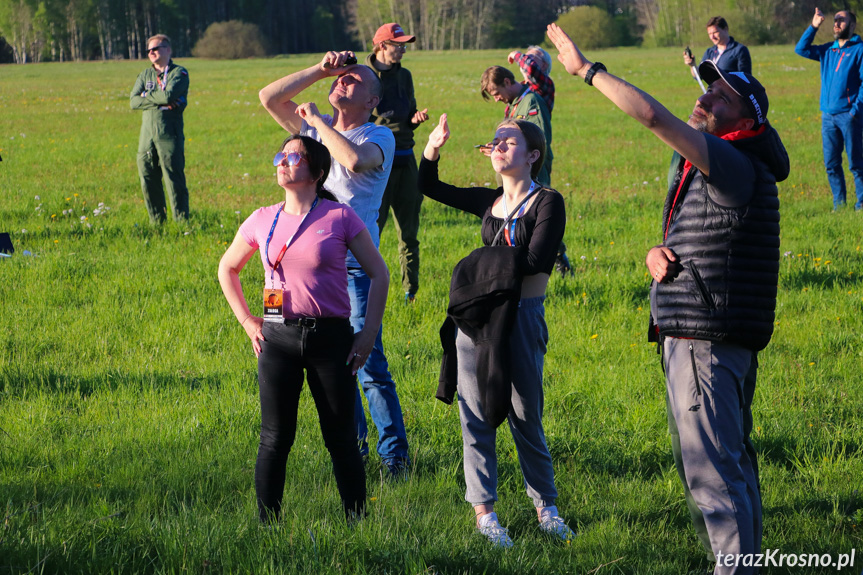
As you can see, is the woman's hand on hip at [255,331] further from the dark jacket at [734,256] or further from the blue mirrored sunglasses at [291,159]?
the dark jacket at [734,256]

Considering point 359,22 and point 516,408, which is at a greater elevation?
point 359,22

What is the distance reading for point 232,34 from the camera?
3816 inches

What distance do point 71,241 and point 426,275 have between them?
443cm

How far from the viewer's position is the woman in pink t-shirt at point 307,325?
12.0 ft

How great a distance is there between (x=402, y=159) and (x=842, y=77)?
668 cm

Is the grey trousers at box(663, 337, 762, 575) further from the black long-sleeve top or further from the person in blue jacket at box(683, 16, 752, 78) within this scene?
the person in blue jacket at box(683, 16, 752, 78)

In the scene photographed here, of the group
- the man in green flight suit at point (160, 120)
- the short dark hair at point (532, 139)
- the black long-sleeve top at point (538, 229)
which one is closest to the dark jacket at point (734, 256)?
the black long-sleeve top at point (538, 229)

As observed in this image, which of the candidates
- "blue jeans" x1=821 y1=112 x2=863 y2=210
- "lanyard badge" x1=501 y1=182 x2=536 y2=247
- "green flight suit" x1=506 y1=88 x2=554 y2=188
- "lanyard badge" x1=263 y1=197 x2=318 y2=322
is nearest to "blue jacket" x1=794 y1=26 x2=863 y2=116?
"blue jeans" x1=821 y1=112 x2=863 y2=210

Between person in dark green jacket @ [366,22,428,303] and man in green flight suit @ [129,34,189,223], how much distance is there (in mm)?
3791

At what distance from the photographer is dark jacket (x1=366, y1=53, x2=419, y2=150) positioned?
7.69 metres

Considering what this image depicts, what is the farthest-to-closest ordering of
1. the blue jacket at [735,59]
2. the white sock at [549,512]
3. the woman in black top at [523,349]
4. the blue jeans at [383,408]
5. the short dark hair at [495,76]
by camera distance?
the blue jacket at [735,59], the short dark hair at [495,76], the blue jeans at [383,408], the white sock at [549,512], the woman in black top at [523,349]

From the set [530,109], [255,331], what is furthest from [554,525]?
[530,109]

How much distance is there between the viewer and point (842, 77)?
11.0 metres

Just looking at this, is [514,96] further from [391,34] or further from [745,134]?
[745,134]
